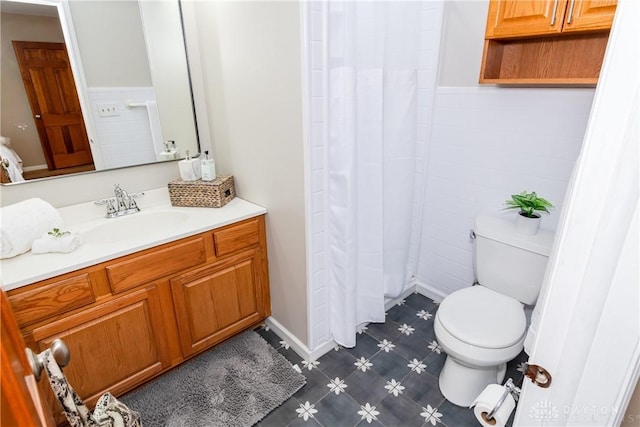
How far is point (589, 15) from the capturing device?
1.24 m

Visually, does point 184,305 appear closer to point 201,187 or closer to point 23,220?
point 201,187

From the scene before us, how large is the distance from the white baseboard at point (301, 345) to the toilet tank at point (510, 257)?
919 mm

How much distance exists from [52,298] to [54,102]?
2.91 ft

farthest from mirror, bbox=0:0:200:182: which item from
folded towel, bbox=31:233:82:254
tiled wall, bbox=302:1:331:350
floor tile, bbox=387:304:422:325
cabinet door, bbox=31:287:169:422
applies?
floor tile, bbox=387:304:422:325

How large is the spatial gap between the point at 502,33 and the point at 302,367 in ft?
6.19

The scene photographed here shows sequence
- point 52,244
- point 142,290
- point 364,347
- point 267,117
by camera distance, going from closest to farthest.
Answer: point 52,244
point 142,290
point 267,117
point 364,347

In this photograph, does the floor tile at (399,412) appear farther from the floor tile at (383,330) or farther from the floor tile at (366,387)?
the floor tile at (383,330)

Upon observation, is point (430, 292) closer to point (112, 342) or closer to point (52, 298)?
point (112, 342)

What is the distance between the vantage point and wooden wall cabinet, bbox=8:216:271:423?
1271mm

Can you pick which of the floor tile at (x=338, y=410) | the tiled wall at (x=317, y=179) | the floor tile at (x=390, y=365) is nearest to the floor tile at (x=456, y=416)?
the floor tile at (x=390, y=365)

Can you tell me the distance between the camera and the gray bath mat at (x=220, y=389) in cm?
153

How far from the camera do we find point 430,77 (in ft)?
6.28

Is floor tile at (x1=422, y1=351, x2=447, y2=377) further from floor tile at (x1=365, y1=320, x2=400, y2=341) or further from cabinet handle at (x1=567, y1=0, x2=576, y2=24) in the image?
cabinet handle at (x1=567, y1=0, x2=576, y2=24)

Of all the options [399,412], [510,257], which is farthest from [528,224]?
[399,412]
